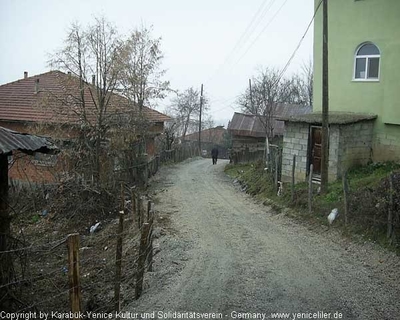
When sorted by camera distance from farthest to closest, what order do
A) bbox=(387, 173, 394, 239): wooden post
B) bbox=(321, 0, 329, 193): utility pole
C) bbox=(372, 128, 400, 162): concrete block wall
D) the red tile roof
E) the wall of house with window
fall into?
the red tile roof < bbox=(372, 128, 400, 162): concrete block wall < the wall of house with window < bbox=(321, 0, 329, 193): utility pole < bbox=(387, 173, 394, 239): wooden post

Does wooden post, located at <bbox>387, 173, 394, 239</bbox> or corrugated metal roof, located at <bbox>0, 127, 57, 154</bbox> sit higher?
corrugated metal roof, located at <bbox>0, 127, 57, 154</bbox>

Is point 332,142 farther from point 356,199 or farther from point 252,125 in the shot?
point 252,125

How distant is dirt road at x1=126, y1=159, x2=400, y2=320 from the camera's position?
22.4ft

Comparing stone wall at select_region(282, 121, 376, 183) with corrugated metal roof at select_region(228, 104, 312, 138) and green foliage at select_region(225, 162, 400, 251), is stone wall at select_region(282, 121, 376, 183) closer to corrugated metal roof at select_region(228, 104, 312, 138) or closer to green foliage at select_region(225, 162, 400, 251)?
green foliage at select_region(225, 162, 400, 251)

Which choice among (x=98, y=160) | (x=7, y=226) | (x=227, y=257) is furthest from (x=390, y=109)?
(x=7, y=226)

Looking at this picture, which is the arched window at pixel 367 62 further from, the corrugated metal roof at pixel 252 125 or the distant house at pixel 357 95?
the corrugated metal roof at pixel 252 125

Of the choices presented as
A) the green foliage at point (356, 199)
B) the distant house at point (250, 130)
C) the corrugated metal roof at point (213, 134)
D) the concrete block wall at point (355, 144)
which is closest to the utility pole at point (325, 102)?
the green foliage at point (356, 199)

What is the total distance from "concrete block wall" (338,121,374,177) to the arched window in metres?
1.79

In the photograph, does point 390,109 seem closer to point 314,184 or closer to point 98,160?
point 314,184

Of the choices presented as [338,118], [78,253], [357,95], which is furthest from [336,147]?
[78,253]

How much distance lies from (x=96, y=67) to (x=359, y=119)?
9.92 meters

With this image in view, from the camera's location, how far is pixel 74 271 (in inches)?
203

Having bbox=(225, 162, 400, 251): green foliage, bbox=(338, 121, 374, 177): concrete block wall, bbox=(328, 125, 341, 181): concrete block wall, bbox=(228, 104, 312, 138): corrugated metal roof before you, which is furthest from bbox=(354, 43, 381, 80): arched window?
bbox=(228, 104, 312, 138): corrugated metal roof

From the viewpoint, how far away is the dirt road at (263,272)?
6840mm
